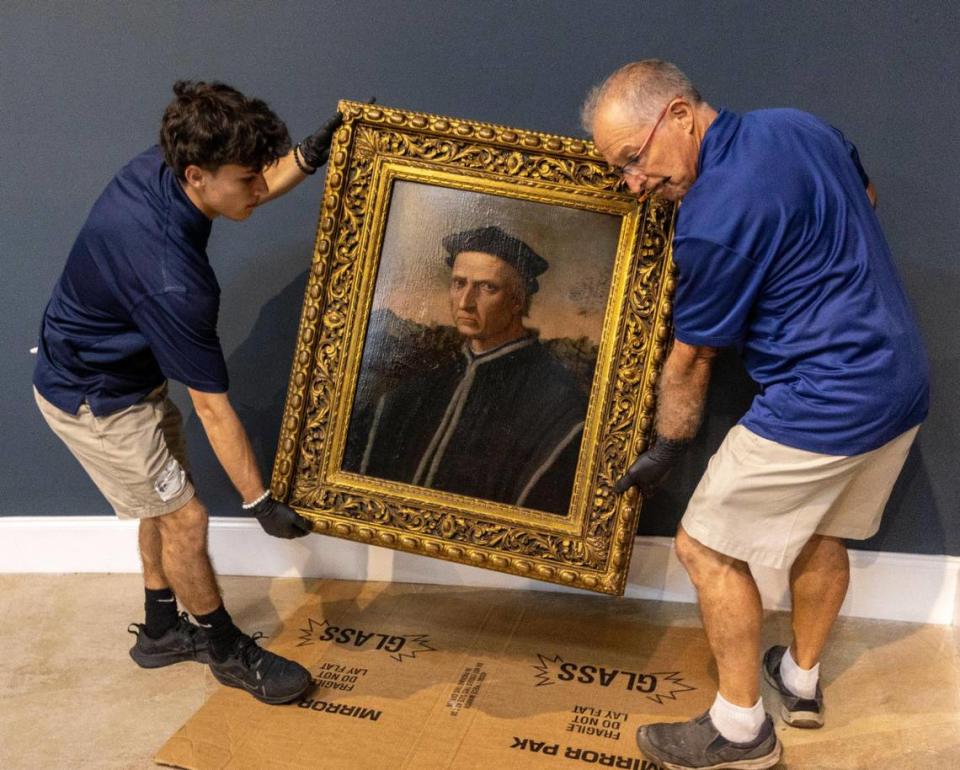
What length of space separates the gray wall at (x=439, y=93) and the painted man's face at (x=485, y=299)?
1.81 ft

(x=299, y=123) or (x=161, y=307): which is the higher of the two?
(x=299, y=123)

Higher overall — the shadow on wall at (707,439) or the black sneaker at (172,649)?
the shadow on wall at (707,439)

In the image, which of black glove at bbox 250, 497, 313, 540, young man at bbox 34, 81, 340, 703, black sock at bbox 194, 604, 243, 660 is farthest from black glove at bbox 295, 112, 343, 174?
black sock at bbox 194, 604, 243, 660

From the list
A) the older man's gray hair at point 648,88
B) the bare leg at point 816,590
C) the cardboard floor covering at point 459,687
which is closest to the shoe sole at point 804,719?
the bare leg at point 816,590

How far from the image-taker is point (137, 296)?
2.58m

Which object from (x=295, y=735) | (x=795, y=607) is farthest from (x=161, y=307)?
(x=795, y=607)

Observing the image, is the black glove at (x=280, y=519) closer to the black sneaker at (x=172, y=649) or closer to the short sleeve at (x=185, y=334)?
the short sleeve at (x=185, y=334)

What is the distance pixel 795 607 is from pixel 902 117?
1392 millimetres

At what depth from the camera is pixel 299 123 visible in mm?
3189

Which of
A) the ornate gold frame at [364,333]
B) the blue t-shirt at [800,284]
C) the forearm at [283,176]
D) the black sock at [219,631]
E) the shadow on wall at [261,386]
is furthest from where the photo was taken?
the shadow on wall at [261,386]

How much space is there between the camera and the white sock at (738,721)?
262 centimetres

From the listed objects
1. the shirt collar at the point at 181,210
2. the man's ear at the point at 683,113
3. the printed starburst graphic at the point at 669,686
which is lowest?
the printed starburst graphic at the point at 669,686

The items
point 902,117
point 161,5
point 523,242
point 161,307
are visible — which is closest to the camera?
point 161,307

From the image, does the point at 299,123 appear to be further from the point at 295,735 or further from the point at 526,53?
the point at 295,735
